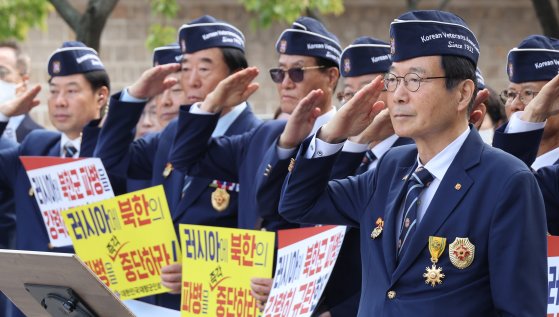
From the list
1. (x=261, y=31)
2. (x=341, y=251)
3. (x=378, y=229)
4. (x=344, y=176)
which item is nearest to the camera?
(x=378, y=229)

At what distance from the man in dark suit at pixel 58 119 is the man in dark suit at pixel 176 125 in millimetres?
357

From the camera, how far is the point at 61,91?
838cm

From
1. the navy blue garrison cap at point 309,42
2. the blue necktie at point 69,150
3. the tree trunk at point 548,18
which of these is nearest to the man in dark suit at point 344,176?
the navy blue garrison cap at point 309,42

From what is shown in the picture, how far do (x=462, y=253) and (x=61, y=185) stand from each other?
384cm

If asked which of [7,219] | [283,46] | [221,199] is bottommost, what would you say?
[7,219]

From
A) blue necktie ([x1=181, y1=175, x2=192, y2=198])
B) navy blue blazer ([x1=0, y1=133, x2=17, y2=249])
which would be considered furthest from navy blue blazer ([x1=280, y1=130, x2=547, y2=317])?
navy blue blazer ([x1=0, y1=133, x2=17, y2=249])

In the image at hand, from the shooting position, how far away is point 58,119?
8297 millimetres

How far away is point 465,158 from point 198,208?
9.51 feet

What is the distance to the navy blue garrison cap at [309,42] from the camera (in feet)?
23.7

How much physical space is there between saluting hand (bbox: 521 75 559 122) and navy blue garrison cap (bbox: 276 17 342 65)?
1547 millimetres

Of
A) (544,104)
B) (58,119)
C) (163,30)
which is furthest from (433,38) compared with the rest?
(163,30)

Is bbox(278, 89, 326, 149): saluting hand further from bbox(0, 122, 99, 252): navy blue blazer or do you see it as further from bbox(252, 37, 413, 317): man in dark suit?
bbox(0, 122, 99, 252): navy blue blazer

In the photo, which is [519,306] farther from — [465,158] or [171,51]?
[171,51]

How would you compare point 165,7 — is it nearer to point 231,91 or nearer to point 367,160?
point 231,91
